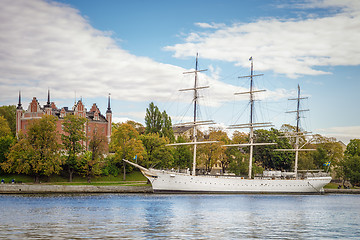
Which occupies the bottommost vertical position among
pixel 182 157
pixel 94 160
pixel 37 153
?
pixel 94 160

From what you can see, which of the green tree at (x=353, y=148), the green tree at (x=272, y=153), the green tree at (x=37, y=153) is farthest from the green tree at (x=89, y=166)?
the green tree at (x=353, y=148)

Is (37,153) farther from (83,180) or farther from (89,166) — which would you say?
(83,180)

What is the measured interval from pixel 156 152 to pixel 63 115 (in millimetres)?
29551

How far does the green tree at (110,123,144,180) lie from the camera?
7844cm

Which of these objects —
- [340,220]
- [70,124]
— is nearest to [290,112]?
[70,124]

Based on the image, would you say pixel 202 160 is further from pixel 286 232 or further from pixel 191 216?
pixel 286 232

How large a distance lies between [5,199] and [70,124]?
26.3 meters

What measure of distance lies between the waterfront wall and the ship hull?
3.44 meters

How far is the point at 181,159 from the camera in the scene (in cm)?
8981

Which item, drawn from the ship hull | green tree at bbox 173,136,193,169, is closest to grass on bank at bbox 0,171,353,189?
the ship hull

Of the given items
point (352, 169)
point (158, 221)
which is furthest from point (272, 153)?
point (158, 221)

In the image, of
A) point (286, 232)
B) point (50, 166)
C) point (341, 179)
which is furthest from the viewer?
point (341, 179)

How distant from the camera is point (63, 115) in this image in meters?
100

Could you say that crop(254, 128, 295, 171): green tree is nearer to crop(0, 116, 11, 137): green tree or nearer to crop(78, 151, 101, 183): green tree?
crop(78, 151, 101, 183): green tree
